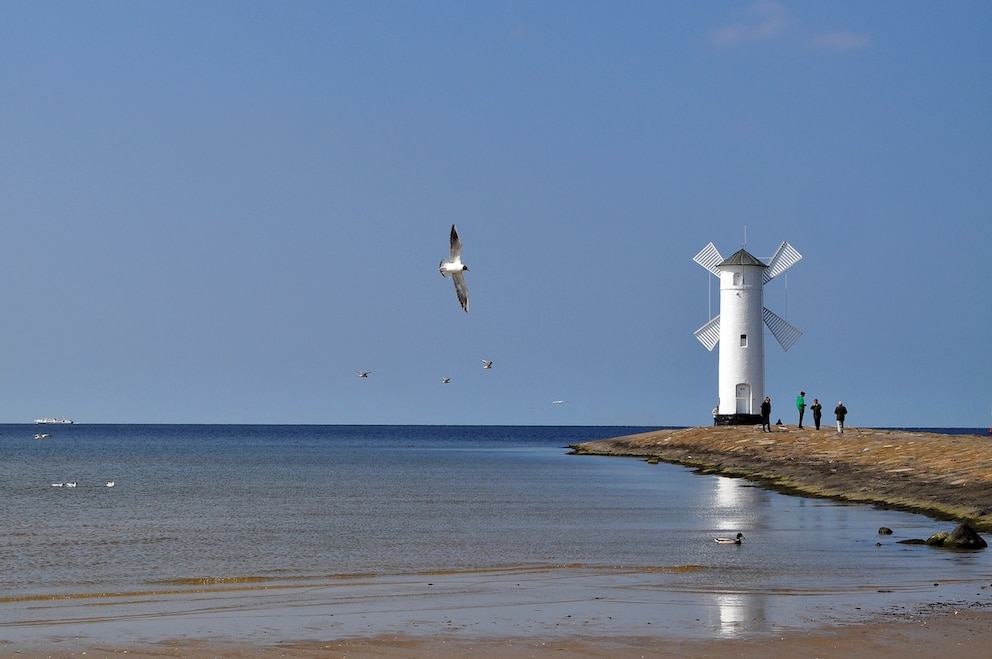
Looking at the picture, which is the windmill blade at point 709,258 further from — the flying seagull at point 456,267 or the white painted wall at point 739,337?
the flying seagull at point 456,267

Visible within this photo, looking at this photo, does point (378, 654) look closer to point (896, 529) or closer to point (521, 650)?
point (521, 650)

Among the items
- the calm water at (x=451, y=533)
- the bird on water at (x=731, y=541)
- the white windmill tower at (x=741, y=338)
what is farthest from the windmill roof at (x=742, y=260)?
the bird on water at (x=731, y=541)

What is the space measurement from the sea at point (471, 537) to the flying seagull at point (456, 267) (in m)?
4.80

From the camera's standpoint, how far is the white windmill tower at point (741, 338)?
62188mm

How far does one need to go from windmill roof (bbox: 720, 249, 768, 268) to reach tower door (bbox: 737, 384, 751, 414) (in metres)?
6.31

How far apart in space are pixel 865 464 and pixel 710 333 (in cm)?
2783

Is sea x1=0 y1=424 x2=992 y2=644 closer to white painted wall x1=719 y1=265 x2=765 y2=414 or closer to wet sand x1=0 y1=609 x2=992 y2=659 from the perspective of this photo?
wet sand x1=0 y1=609 x2=992 y2=659

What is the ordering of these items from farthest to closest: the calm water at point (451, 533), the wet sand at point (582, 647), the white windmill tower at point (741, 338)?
the white windmill tower at point (741, 338)
the calm water at point (451, 533)
the wet sand at point (582, 647)

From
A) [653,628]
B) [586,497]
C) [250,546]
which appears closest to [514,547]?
[250,546]

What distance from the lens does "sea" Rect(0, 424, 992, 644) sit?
19.6 metres

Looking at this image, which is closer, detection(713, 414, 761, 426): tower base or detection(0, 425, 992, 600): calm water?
detection(0, 425, 992, 600): calm water

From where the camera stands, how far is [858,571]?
66.2 ft

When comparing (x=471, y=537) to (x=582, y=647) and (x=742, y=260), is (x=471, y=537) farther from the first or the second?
(x=742, y=260)

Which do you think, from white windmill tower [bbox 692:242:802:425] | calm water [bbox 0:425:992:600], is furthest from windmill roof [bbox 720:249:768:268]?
calm water [bbox 0:425:992:600]
